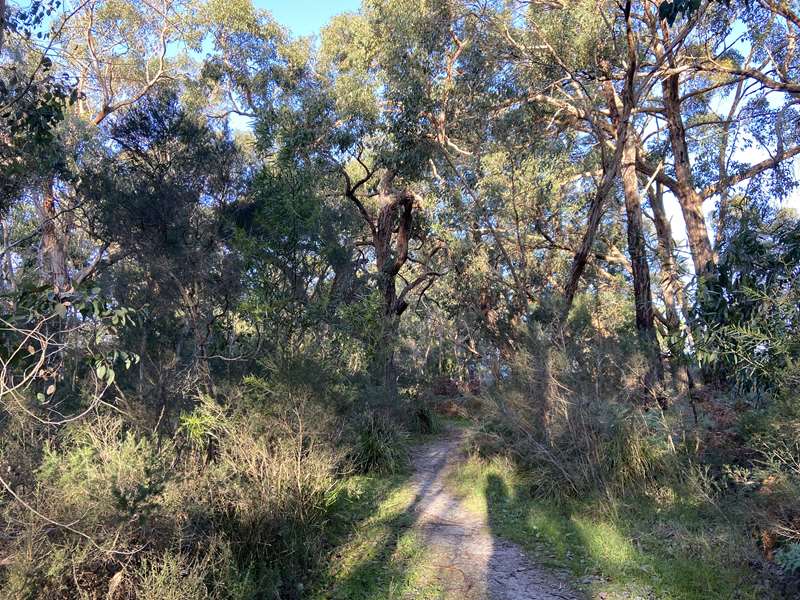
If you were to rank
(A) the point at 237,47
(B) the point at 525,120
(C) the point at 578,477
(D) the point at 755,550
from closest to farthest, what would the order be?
(D) the point at 755,550 → (C) the point at 578,477 → (B) the point at 525,120 → (A) the point at 237,47

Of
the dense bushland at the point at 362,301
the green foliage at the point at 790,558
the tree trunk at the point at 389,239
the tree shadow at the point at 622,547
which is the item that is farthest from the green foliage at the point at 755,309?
the tree trunk at the point at 389,239

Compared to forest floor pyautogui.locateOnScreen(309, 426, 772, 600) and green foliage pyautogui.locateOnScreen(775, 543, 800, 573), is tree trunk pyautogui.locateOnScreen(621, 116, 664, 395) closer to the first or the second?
forest floor pyautogui.locateOnScreen(309, 426, 772, 600)

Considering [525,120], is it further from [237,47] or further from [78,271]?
[78,271]

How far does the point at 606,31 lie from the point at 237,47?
9.38 meters

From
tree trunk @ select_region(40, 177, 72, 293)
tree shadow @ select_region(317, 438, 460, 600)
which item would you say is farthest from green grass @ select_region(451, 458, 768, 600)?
tree trunk @ select_region(40, 177, 72, 293)

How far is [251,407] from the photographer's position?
6.43m

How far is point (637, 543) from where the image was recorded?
205 inches

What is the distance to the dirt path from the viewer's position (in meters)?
4.77

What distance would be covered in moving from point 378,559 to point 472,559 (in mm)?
915

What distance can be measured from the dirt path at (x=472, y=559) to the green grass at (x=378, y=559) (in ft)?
0.46

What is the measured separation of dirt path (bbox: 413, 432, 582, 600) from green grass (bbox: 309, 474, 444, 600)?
140mm

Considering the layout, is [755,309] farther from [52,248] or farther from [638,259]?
[52,248]

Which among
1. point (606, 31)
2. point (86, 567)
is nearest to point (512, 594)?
point (86, 567)

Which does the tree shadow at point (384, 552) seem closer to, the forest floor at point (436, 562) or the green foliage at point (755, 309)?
the forest floor at point (436, 562)
